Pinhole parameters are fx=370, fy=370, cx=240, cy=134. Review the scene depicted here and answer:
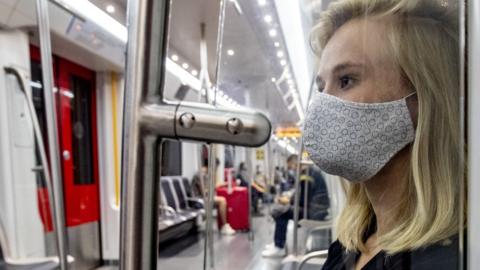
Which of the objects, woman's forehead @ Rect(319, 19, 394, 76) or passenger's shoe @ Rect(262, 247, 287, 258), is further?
passenger's shoe @ Rect(262, 247, 287, 258)

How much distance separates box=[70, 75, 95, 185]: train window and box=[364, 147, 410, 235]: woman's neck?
384 centimetres

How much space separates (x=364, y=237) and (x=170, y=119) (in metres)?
0.47

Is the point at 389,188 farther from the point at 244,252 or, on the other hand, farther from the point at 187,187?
the point at 187,187

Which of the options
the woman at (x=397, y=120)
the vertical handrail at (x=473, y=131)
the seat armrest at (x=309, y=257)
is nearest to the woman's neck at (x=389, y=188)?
the woman at (x=397, y=120)

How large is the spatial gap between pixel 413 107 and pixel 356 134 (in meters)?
0.08

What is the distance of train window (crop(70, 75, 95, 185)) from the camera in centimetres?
392

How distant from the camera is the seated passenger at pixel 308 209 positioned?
53.9 inches

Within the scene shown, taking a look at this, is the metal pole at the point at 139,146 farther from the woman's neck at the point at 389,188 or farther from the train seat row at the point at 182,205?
the train seat row at the point at 182,205

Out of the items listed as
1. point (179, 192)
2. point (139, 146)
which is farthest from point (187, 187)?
point (139, 146)

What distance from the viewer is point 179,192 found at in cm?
598

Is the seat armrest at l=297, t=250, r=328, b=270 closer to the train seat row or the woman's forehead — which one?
the woman's forehead

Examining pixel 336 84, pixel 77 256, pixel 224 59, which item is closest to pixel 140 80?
pixel 336 84

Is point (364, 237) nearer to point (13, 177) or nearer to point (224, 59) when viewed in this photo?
point (224, 59)

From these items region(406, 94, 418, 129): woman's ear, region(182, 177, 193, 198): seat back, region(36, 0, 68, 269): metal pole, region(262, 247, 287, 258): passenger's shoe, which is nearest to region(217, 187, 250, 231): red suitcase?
region(262, 247, 287, 258): passenger's shoe
